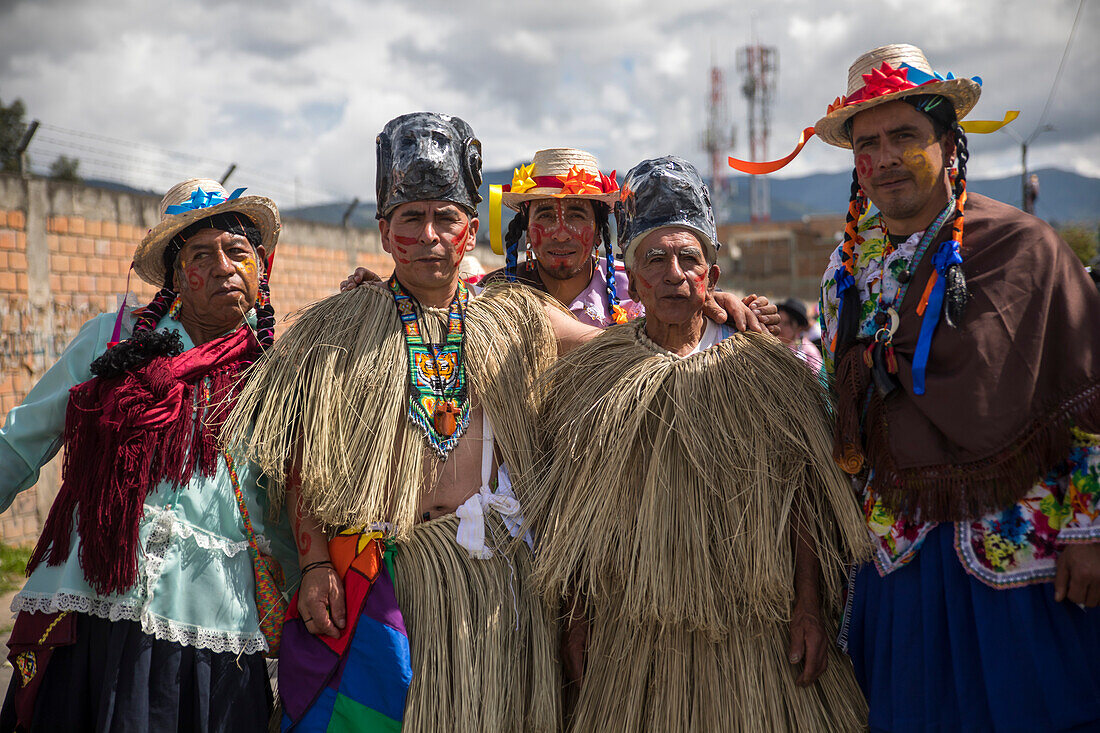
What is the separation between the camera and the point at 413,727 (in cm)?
223

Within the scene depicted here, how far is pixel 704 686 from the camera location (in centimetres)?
227

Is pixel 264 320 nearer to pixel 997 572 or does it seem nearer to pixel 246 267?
pixel 246 267

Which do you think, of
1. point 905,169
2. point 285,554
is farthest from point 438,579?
point 905,169

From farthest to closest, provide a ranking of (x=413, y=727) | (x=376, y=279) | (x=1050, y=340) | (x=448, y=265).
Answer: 1. (x=376, y=279)
2. (x=448, y=265)
3. (x=413, y=727)
4. (x=1050, y=340)

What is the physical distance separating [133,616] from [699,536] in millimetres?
1590

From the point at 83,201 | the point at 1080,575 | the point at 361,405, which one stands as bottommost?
the point at 1080,575

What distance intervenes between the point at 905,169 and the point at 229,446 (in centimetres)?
209

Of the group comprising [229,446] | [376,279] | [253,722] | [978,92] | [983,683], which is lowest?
[253,722]

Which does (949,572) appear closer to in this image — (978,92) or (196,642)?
(978,92)

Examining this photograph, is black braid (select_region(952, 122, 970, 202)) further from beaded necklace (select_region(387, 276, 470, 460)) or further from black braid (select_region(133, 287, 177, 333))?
black braid (select_region(133, 287, 177, 333))

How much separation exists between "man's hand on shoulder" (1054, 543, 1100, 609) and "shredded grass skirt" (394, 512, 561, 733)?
4.47ft

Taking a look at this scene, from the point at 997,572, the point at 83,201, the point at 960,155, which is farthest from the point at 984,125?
the point at 83,201

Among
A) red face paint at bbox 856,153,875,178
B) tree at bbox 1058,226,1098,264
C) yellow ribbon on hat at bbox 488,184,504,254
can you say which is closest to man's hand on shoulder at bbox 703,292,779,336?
red face paint at bbox 856,153,875,178

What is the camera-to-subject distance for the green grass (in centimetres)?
558
